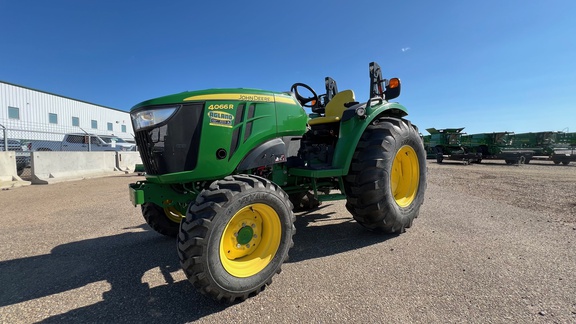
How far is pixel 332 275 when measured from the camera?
7.77 feet

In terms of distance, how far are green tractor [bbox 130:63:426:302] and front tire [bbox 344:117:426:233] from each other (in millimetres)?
12

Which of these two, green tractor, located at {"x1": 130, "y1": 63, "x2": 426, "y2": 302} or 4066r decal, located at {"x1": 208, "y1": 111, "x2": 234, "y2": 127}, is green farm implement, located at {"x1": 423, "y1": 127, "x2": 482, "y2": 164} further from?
4066r decal, located at {"x1": 208, "y1": 111, "x2": 234, "y2": 127}

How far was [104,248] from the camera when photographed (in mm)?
3123

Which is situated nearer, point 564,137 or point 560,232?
point 560,232

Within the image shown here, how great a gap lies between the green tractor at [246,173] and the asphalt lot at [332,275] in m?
0.27

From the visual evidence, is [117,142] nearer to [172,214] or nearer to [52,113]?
[52,113]

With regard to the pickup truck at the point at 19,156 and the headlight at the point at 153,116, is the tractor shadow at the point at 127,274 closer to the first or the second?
the headlight at the point at 153,116

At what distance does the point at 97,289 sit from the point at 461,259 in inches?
127

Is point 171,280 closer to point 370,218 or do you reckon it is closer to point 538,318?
point 370,218

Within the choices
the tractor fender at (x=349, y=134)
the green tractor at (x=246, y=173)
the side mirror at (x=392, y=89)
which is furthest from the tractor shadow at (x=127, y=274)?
the side mirror at (x=392, y=89)

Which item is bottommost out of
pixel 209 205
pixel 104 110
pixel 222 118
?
pixel 209 205

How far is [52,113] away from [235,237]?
26.3m

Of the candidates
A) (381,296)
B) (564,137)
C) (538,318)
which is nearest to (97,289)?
(381,296)

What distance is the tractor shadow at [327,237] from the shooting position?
289 centimetres
